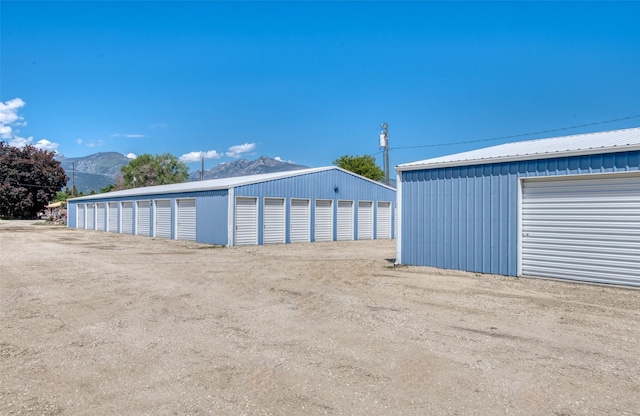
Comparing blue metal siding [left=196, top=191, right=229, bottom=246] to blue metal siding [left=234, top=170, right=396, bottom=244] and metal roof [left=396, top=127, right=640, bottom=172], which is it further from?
metal roof [left=396, top=127, right=640, bottom=172]

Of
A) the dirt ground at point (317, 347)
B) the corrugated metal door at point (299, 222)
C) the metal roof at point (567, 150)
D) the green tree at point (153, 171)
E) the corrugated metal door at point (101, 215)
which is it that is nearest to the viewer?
the dirt ground at point (317, 347)

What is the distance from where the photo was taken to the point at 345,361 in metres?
4.36

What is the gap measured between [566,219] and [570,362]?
233 inches

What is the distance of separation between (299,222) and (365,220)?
469 cm

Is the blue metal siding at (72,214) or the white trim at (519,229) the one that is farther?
the blue metal siding at (72,214)

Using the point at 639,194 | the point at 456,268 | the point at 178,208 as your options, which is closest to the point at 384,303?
the point at 456,268

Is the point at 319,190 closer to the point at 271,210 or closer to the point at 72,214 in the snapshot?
the point at 271,210

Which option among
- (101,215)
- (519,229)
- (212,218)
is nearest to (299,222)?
(212,218)

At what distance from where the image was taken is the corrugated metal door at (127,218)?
27.4 metres

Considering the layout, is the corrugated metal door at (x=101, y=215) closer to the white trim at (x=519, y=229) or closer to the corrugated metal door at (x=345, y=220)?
the corrugated metal door at (x=345, y=220)

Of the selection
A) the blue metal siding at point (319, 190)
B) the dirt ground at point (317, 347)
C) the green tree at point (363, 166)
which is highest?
the green tree at point (363, 166)

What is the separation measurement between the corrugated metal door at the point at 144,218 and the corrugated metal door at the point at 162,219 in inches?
39.8

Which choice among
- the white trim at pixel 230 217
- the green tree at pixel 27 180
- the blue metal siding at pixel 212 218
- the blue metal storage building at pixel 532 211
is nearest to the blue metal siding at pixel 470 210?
the blue metal storage building at pixel 532 211

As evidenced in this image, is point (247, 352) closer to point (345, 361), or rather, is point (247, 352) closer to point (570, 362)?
point (345, 361)
